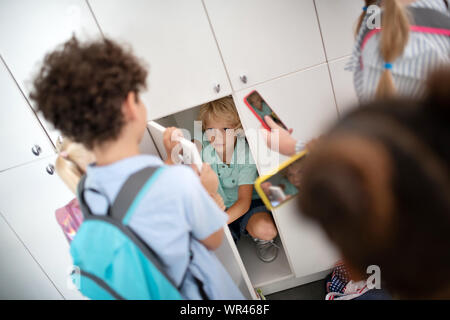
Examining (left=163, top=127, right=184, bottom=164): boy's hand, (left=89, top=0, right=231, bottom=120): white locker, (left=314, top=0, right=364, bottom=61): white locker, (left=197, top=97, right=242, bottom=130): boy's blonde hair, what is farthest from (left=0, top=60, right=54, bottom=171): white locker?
(left=314, top=0, right=364, bottom=61): white locker

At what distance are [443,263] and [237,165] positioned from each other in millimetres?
1370

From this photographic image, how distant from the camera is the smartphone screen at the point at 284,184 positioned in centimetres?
79

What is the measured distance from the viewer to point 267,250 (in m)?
2.01

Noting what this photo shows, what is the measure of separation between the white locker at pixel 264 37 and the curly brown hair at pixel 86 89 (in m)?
0.70

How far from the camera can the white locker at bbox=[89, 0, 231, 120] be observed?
1300mm

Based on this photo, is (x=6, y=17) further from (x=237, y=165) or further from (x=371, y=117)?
(x=371, y=117)

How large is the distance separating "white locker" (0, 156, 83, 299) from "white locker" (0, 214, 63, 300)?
46 millimetres

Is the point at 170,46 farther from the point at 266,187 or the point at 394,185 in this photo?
the point at 394,185

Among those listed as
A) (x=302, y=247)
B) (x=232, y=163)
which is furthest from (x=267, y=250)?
(x=232, y=163)

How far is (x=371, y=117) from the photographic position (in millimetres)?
501

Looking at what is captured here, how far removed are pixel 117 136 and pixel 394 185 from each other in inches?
24.3

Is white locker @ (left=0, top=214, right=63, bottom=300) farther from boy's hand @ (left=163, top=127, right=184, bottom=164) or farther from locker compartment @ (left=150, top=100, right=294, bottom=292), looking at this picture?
boy's hand @ (left=163, top=127, right=184, bottom=164)

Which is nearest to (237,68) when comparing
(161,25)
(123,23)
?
(161,25)

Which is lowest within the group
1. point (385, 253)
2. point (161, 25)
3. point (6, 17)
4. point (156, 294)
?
point (156, 294)
